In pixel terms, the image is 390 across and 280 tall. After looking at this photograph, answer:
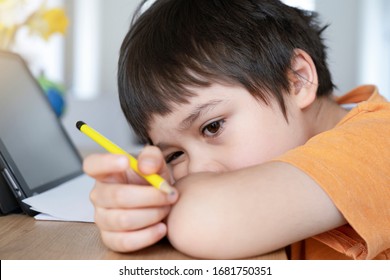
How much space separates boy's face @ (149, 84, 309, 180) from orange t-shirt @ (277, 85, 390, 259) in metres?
0.16

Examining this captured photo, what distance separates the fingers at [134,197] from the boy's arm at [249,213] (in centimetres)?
2

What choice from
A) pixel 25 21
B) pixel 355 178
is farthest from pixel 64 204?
pixel 25 21

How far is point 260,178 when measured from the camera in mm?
438

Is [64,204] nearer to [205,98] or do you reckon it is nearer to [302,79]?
[205,98]

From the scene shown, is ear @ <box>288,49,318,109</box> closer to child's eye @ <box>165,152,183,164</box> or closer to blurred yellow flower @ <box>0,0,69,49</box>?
child's eye @ <box>165,152,183,164</box>

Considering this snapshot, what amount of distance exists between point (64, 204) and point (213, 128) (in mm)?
213

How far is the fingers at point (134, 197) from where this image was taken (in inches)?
16.6

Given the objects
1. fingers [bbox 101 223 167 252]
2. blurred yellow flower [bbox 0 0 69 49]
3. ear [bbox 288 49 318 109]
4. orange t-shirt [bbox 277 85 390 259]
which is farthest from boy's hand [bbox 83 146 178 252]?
blurred yellow flower [bbox 0 0 69 49]

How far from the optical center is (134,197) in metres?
0.42

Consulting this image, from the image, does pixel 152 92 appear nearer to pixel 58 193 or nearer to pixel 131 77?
pixel 131 77

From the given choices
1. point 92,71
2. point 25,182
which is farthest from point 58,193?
point 92,71

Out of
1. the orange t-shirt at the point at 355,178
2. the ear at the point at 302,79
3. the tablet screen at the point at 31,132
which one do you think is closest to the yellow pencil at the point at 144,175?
the orange t-shirt at the point at 355,178

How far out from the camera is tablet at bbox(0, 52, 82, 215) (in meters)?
0.63

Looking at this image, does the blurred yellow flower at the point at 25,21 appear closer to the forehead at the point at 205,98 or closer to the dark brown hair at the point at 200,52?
the dark brown hair at the point at 200,52
